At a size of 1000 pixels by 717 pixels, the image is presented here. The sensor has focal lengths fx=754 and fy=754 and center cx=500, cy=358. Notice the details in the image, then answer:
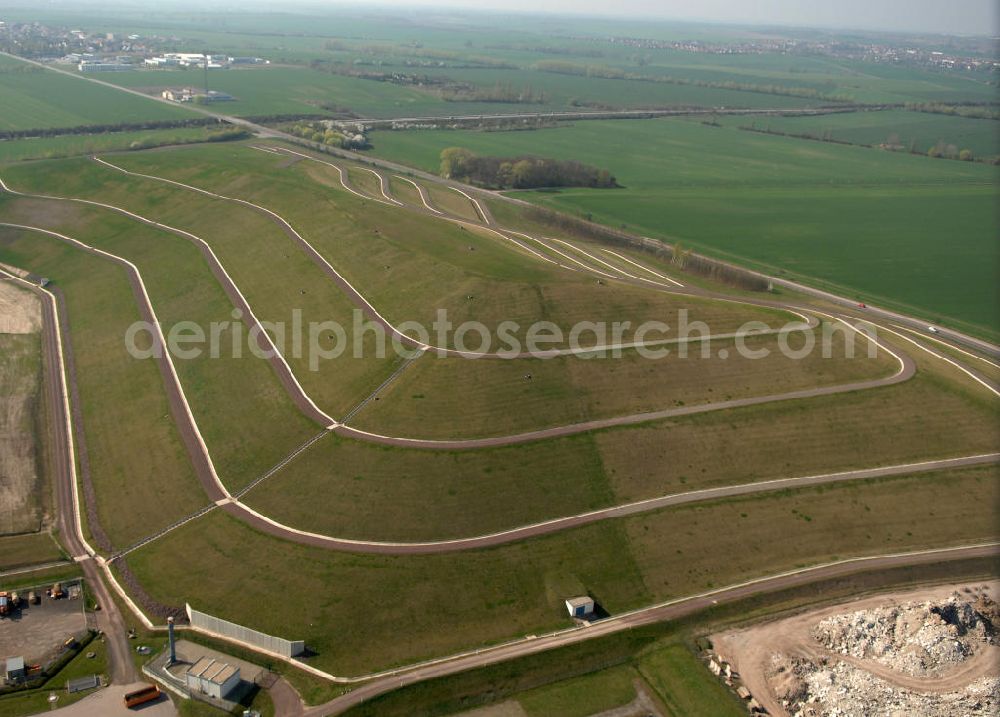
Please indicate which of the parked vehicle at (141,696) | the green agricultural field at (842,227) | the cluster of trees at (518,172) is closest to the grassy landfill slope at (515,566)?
the parked vehicle at (141,696)

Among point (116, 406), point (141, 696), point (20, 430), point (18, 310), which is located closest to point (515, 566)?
point (141, 696)

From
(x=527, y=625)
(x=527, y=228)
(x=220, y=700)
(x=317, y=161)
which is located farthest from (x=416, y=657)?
(x=317, y=161)

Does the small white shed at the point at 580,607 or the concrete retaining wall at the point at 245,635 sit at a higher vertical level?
the small white shed at the point at 580,607

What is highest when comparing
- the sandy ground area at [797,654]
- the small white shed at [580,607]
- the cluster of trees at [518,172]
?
the cluster of trees at [518,172]

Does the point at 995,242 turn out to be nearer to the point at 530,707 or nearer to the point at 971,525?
the point at 971,525

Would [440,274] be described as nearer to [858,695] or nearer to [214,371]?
[214,371]

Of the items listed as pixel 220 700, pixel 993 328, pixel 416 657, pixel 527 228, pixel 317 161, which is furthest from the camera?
pixel 317 161

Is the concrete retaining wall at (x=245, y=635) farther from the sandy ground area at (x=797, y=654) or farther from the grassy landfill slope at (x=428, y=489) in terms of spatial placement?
the sandy ground area at (x=797, y=654)
